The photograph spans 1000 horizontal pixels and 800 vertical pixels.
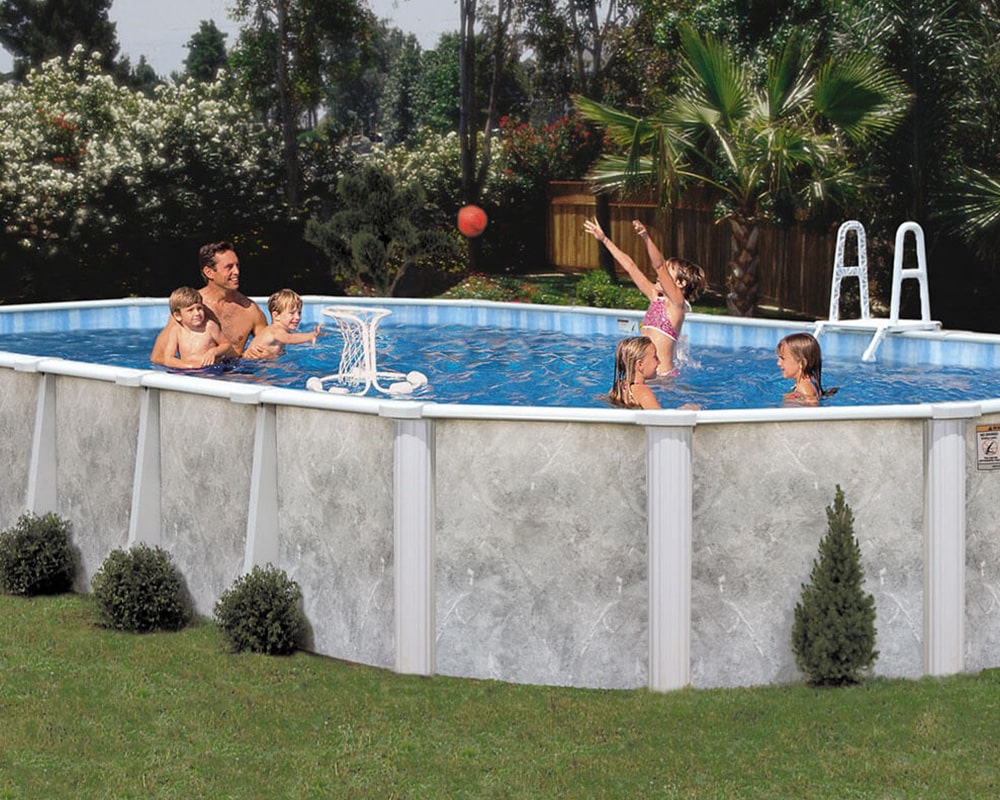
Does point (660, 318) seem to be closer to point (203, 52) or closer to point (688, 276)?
point (688, 276)

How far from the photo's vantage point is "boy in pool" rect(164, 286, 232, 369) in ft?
44.5

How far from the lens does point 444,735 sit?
23.1 feet

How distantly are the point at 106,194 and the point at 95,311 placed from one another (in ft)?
22.1

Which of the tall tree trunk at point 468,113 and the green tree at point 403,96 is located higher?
the green tree at point 403,96

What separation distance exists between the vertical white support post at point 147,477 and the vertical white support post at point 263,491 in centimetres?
96

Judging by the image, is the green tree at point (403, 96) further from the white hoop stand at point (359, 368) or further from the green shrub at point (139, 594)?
the green shrub at point (139, 594)

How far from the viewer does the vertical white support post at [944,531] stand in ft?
25.0

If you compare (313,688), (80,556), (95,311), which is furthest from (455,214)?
(313,688)

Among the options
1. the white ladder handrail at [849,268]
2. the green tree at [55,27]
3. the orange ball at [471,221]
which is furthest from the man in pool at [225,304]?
the green tree at [55,27]

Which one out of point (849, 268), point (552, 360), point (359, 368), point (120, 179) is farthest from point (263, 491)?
point (120, 179)

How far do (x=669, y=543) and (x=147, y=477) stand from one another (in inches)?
131

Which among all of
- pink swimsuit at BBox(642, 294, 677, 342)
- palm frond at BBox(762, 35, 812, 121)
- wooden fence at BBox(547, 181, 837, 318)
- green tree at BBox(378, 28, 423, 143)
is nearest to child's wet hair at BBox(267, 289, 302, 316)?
pink swimsuit at BBox(642, 294, 677, 342)

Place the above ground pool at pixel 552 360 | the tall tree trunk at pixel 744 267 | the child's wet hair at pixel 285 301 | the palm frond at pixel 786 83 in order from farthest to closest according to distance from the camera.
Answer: the tall tree trunk at pixel 744 267
the palm frond at pixel 786 83
the child's wet hair at pixel 285 301
the above ground pool at pixel 552 360

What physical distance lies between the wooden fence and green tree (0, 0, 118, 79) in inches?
934
